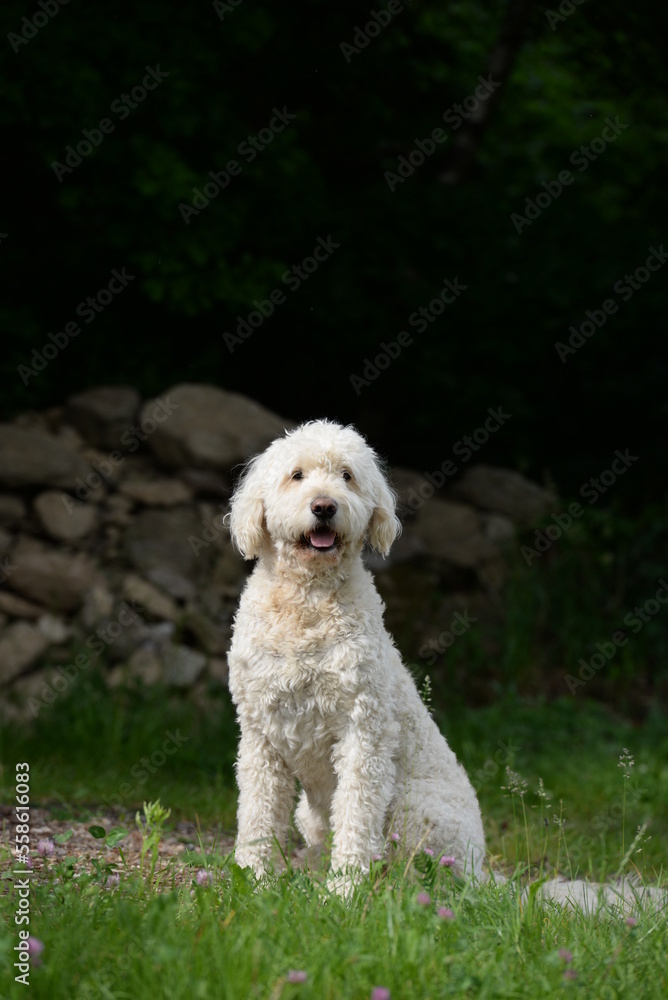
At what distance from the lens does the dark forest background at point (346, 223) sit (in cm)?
781

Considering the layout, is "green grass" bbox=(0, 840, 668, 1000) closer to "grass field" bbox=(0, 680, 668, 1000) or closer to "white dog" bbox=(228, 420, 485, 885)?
"grass field" bbox=(0, 680, 668, 1000)

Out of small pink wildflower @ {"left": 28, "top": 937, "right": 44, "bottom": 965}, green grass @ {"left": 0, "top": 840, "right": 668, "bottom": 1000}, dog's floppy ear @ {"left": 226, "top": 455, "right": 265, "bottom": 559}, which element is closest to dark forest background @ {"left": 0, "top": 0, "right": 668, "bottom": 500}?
dog's floppy ear @ {"left": 226, "top": 455, "right": 265, "bottom": 559}

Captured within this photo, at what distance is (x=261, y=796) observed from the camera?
12.3 feet

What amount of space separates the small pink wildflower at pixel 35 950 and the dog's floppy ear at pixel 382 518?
1.80 meters

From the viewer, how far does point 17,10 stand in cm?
730

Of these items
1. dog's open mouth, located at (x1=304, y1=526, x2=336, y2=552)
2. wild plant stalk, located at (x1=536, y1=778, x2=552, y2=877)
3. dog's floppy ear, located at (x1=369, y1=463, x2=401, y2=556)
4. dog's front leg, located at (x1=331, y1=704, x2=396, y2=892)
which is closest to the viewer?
dog's front leg, located at (x1=331, y1=704, x2=396, y2=892)

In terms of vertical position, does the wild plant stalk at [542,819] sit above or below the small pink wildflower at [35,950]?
above

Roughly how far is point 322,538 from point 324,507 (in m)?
0.13

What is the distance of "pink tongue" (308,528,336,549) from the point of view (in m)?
3.68

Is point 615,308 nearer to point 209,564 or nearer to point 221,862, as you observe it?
point 209,564

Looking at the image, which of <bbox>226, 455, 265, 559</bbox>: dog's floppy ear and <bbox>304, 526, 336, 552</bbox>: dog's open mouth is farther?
<bbox>226, 455, 265, 559</bbox>: dog's floppy ear

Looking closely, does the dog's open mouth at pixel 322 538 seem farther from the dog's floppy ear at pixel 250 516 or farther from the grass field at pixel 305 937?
the grass field at pixel 305 937

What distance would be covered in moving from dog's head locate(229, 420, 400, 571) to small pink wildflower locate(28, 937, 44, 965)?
1530 millimetres

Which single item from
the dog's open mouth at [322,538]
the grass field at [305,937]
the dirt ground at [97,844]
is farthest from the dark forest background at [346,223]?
the grass field at [305,937]
